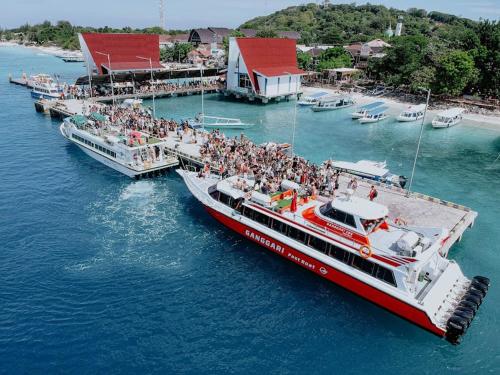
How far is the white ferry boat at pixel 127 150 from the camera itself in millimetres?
35375

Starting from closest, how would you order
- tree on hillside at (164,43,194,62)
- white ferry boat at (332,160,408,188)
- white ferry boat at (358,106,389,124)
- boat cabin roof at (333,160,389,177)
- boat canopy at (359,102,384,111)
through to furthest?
white ferry boat at (332,160,408,188) < boat cabin roof at (333,160,389,177) < white ferry boat at (358,106,389,124) < boat canopy at (359,102,384,111) < tree on hillside at (164,43,194,62)

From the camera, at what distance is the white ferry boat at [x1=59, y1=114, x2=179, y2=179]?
116ft

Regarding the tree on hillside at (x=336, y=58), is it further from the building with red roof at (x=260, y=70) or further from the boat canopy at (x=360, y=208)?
the boat canopy at (x=360, y=208)

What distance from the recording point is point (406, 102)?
232 feet

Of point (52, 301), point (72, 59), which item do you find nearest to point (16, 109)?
point (52, 301)

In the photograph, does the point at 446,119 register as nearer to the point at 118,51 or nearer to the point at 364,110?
the point at 364,110

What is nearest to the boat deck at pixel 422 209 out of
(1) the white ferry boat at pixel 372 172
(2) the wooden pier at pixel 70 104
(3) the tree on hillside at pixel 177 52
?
(1) the white ferry boat at pixel 372 172

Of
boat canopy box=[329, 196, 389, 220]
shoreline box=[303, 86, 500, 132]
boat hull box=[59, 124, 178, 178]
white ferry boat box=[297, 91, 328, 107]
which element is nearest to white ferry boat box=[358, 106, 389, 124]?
shoreline box=[303, 86, 500, 132]

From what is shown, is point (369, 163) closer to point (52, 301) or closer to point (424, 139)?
point (424, 139)

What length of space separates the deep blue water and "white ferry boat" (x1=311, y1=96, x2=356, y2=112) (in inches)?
1358

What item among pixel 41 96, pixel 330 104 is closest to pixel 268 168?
pixel 330 104

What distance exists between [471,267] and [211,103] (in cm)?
5854

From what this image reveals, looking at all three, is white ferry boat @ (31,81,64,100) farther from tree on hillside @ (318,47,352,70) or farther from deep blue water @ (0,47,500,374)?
tree on hillside @ (318,47,352,70)

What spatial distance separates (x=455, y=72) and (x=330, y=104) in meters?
20.8
